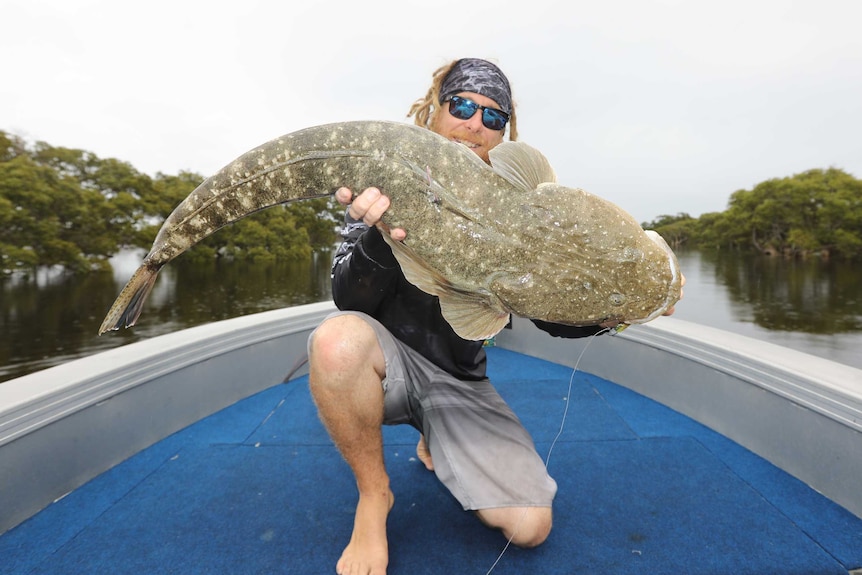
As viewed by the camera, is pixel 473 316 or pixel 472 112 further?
pixel 472 112

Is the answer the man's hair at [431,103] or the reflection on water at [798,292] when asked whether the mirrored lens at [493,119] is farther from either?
the reflection on water at [798,292]

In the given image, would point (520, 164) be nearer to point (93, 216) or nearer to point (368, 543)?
point (368, 543)

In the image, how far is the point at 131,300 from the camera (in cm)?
204

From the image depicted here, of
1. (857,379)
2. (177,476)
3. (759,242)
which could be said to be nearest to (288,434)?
(177,476)

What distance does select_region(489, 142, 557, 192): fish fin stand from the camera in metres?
1.76

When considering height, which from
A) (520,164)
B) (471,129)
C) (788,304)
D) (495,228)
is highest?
(471,129)

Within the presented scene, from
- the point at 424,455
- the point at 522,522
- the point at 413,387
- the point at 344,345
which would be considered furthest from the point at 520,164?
the point at 424,455

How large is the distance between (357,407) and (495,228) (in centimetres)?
103

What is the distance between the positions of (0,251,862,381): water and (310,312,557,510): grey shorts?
1521 cm

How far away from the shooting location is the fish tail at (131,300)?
78.1 inches

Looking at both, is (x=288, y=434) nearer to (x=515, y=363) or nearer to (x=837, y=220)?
(x=515, y=363)

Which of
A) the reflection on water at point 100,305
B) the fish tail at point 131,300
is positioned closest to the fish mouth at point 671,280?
the fish tail at point 131,300

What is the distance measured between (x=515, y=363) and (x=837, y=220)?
273 feet

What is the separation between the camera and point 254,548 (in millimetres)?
1999
